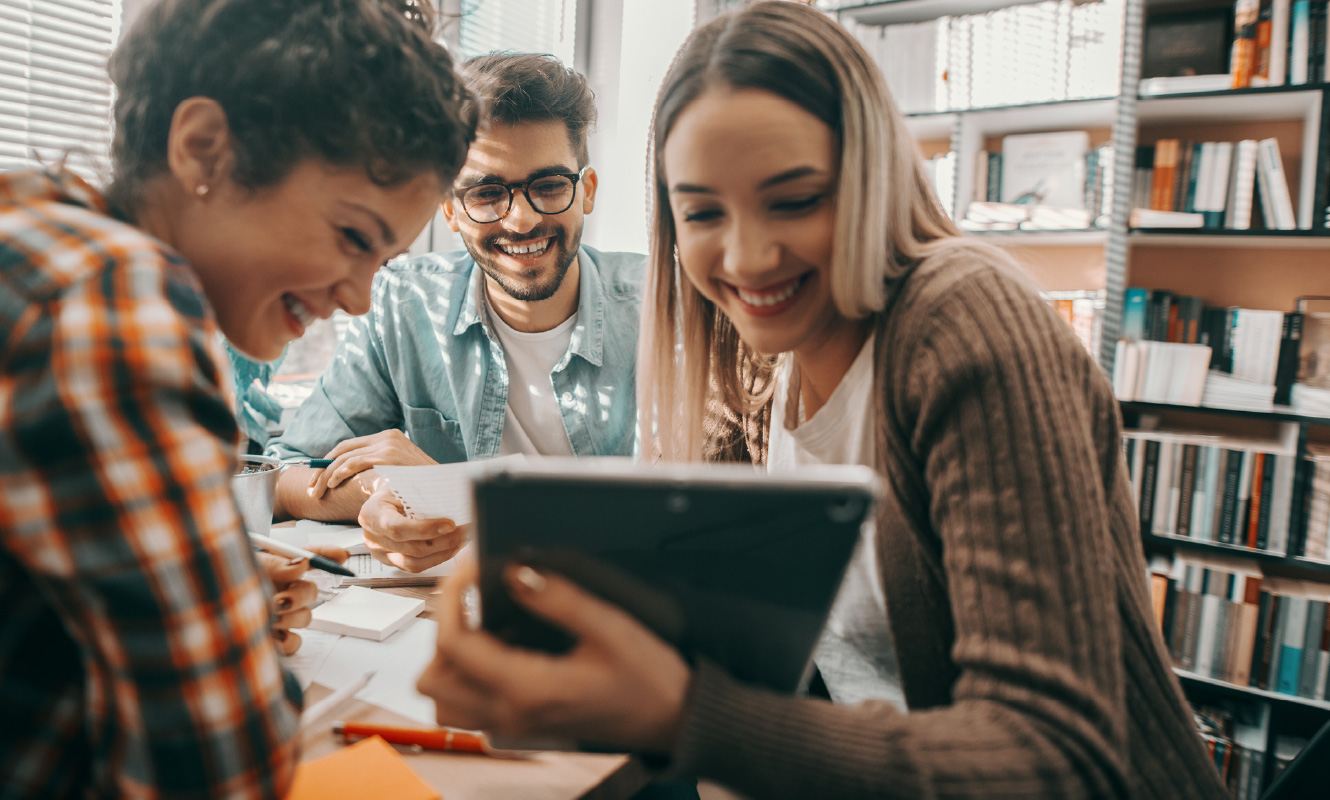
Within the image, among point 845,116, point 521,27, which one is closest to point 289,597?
point 845,116

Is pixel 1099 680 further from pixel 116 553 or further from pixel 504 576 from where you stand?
pixel 116 553

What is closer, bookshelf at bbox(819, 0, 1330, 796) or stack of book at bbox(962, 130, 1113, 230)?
bookshelf at bbox(819, 0, 1330, 796)

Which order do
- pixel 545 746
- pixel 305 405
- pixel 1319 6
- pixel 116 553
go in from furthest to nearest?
pixel 1319 6 < pixel 305 405 < pixel 545 746 < pixel 116 553

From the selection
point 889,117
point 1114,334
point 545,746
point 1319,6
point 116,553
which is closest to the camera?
point 116,553

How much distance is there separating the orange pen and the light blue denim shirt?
41.4 inches

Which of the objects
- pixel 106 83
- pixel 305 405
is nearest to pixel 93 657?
pixel 106 83

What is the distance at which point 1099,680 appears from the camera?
24.3 inches

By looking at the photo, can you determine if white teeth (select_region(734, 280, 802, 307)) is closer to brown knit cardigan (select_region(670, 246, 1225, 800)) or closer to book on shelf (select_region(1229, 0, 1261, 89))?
brown knit cardigan (select_region(670, 246, 1225, 800))

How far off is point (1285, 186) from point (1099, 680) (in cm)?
204

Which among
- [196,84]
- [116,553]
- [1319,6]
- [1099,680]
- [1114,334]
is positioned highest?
[1319,6]

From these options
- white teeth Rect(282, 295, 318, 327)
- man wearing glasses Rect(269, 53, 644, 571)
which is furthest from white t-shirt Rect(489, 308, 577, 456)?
white teeth Rect(282, 295, 318, 327)

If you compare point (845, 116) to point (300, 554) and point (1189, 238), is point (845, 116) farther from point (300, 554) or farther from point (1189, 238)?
point (1189, 238)

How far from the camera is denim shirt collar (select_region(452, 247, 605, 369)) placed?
70.2 inches

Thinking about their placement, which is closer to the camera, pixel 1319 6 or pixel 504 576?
pixel 504 576
